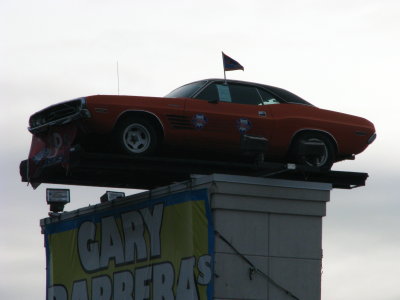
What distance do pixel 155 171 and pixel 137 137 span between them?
662 millimetres

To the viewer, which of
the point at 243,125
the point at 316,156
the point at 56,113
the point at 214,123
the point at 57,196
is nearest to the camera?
→ the point at 56,113

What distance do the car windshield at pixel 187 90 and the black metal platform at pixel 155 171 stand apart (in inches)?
43.5

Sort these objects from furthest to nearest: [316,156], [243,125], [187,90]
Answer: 1. [316,156]
2. [187,90]
3. [243,125]

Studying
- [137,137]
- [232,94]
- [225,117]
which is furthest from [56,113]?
[232,94]

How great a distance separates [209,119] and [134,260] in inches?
119

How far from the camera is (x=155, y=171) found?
18.3 m

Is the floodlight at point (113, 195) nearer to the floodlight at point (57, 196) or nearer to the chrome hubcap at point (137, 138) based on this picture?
the floodlight at point (57, 196)

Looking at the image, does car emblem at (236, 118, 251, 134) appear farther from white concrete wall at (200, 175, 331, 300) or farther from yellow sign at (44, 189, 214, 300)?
yellow sign at (44, 189, 214, 300)

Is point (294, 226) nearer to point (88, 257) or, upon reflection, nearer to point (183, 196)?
point (183, 196)

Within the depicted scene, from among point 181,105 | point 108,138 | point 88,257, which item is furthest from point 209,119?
point 88,257

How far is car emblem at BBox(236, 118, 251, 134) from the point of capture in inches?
733

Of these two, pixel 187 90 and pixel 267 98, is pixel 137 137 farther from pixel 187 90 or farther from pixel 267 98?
pixel 267 98

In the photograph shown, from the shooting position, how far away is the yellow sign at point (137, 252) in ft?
58.0

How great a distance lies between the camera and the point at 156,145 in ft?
59.4
